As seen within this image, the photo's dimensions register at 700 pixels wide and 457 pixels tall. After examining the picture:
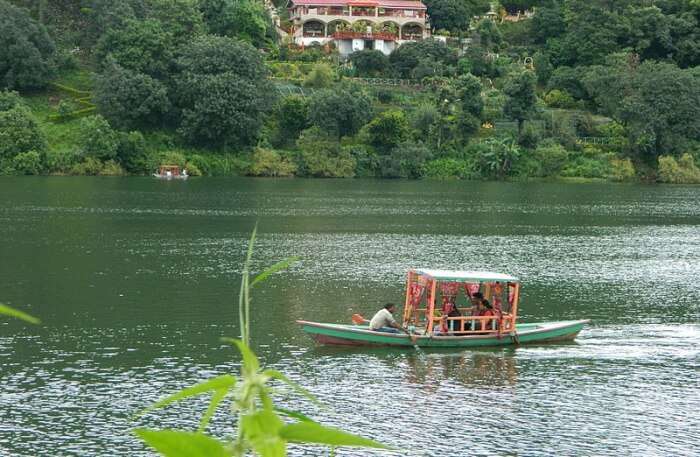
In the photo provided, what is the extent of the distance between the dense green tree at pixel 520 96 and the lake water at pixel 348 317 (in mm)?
25848

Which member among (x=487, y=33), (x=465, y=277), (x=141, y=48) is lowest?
(x=465, y=277)

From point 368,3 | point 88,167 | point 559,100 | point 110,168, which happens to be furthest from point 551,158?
point 88,167

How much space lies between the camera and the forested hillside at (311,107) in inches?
3750

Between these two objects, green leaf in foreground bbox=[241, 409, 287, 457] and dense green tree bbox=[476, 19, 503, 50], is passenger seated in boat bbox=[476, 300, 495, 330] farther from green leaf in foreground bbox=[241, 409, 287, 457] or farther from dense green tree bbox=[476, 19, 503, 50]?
dense green tree bbox=[476, 19, 503, 50]

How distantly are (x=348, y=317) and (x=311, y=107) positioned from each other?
63759 mm

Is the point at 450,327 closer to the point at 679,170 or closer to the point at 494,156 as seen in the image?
the point at 494,156

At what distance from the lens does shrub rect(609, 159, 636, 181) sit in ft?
336

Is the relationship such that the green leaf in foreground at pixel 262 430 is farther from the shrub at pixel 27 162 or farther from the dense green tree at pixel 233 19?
the dense green tree at pixel 233 19

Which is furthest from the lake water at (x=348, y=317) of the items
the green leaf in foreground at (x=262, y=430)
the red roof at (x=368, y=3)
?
the red roof at (x=368, y=3)

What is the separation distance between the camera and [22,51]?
325ft

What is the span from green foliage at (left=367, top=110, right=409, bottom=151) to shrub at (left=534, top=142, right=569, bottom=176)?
13.5 m

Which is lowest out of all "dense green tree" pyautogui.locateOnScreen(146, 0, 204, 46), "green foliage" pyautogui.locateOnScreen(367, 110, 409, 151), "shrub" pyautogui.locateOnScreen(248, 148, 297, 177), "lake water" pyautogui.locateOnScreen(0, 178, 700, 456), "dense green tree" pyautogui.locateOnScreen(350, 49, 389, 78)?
"lake water" pyautogui.locateOnScreen(0, 178, 700, 456)

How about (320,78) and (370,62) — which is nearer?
(320,78)

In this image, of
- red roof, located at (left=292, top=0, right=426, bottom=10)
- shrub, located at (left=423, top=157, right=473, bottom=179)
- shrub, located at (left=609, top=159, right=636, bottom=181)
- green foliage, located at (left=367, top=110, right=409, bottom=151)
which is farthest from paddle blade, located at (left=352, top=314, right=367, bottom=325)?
red roof, located at (left=292, top=0, right=426, bottom=10)
